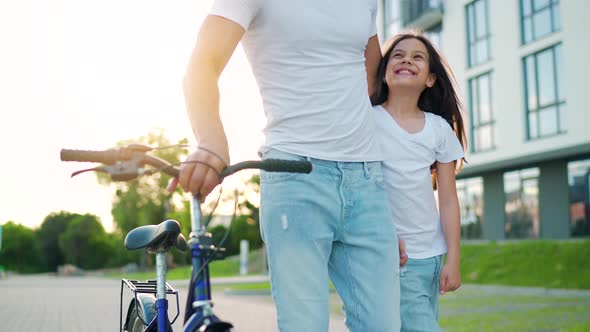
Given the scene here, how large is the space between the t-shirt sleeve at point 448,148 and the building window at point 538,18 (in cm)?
2169

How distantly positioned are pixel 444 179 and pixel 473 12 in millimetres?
26316

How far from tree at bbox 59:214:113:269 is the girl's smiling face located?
66546mm

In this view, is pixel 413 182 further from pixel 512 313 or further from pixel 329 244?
pixel 512 313

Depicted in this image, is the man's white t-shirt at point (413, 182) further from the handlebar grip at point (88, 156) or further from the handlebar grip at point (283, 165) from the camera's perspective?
the handlebar grip at point (88, 156)

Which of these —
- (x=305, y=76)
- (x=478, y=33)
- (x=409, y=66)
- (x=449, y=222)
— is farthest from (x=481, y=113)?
(x=305, y=76)

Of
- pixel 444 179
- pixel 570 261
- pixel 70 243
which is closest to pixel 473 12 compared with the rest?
pixel 570 261

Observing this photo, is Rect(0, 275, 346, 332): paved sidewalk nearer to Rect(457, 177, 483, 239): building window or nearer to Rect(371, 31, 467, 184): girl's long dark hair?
Rect(371, 31, 467, 184): girl's long dark hair

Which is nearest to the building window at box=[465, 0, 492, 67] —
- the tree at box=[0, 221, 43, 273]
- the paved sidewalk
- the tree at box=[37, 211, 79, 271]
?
the paved sidewalk

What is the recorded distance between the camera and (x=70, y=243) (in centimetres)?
6738

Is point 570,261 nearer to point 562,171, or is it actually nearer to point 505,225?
point 562,171

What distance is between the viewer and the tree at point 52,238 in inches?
2891

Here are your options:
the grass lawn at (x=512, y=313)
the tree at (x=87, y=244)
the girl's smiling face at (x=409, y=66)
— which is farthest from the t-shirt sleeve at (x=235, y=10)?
the tree at (x=87, y=244)

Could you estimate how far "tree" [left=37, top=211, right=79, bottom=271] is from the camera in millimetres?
73438

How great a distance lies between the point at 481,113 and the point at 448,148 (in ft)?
82.7
